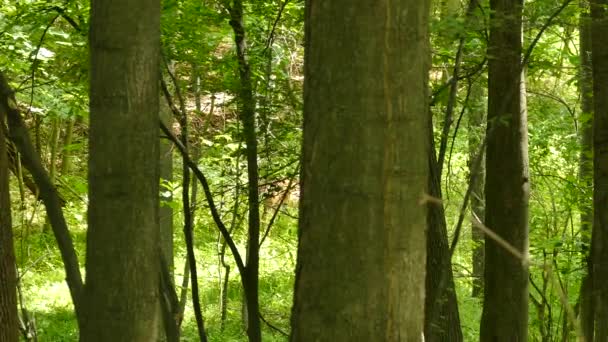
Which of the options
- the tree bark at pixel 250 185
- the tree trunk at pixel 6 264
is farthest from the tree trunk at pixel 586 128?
the tree trunk at pixel 6 264

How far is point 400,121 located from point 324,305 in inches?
17.4

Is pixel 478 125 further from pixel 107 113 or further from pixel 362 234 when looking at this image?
pixel 362 234

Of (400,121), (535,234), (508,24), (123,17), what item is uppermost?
(508,24)

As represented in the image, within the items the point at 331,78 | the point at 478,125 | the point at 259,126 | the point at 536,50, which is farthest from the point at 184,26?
the point at 478,125

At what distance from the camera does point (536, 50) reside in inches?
A: 334

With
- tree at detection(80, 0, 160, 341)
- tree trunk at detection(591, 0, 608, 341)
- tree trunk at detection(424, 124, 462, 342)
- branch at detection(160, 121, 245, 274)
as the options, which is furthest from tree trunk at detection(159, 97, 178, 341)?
tree at detection(80, 0, 160, 341)

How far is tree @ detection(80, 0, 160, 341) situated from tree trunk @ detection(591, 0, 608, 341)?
2.55 meters

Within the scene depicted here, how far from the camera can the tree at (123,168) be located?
303 cm

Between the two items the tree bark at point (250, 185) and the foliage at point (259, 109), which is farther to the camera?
the foliage at point (259, 109)

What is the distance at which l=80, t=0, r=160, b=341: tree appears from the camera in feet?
9.93

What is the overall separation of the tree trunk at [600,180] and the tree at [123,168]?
2546 mm

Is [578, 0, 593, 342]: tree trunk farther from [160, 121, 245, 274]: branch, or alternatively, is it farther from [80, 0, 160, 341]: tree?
[80, 0, 160, 341]: tree

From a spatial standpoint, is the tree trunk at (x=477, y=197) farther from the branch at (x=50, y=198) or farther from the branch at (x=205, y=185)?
the branch at (x=50, y=198)

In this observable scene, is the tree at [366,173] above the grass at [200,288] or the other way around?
A: above
